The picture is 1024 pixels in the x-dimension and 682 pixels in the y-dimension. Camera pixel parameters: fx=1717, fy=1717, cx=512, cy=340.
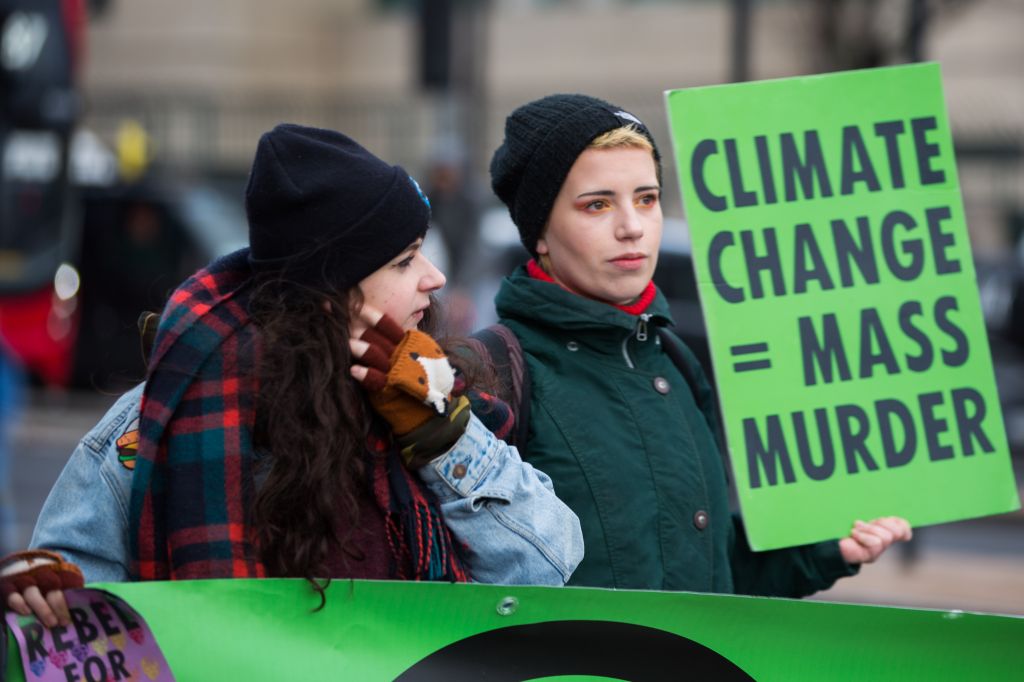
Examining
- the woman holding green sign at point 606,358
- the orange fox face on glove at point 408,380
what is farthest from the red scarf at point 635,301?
the orange fox face on glove at point 408,380

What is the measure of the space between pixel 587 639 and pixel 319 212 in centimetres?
78

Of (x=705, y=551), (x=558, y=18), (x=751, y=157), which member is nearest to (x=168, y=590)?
(x=705, y=551)

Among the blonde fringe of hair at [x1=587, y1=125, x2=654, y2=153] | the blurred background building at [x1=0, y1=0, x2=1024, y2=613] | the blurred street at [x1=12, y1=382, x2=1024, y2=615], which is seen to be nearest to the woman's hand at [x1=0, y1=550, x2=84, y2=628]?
the blurred background building at [x1=0, y1=0, x2=1024, y2=613]

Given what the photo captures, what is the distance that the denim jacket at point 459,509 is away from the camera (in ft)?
8.46

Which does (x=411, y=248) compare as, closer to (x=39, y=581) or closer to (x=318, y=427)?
(x=318, y=427)

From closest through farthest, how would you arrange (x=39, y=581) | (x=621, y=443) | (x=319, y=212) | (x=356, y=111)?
1. (x=39, y=581)
2. (x=319, y=212)
3. (x=621, y=443)
4. (x=356, y=111)

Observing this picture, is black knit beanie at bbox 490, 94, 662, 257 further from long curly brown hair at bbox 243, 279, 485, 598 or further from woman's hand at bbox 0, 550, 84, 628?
woman's hand at bbox 0, 550, 84, 628

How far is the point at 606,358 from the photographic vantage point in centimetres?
308

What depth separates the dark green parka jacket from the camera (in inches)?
115

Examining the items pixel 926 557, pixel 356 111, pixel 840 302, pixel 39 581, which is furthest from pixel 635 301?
pixel 356 111

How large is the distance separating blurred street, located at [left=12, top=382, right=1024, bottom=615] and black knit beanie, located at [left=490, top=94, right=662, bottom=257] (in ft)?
14.4

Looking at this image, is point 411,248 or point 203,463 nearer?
point 203,463

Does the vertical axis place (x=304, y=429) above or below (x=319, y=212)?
below

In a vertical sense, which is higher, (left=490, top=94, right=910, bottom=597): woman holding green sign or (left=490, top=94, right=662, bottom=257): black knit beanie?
(left=490, top=94, right=662, bottom=257): black knit beanie
